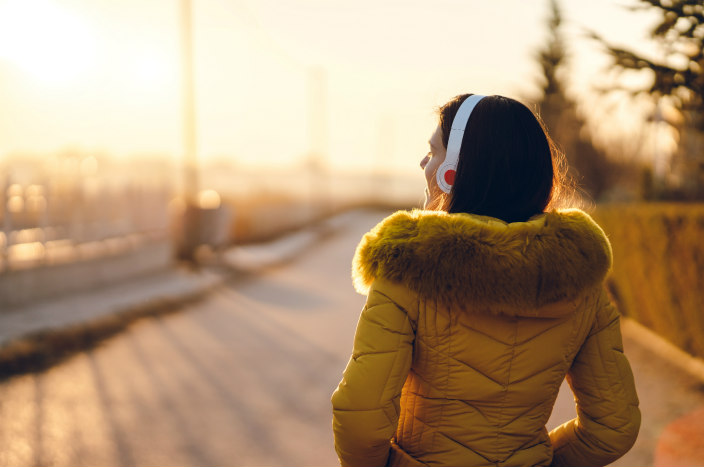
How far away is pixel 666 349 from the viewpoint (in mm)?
7352

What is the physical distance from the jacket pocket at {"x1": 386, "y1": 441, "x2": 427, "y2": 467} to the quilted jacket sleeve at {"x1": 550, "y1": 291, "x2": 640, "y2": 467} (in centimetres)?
50

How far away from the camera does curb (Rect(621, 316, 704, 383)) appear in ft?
21.3

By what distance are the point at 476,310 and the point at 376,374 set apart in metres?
0.28

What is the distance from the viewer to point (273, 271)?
16.0m

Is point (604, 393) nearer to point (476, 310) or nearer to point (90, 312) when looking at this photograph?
point (476, 310)

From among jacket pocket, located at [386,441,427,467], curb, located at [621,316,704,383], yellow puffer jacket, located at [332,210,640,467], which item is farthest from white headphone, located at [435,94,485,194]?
curb, located at [621,316,704,383]

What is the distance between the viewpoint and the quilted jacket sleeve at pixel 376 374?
1.66 metres

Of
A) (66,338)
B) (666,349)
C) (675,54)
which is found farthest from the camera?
(66,338)

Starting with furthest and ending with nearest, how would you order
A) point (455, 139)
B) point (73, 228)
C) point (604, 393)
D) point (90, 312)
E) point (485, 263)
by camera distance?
point (73, 228)
point (90, 312)
point (604, 393)
point (455, 139)
point (485, 263)

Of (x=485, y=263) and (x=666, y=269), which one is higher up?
(x=485, y=263)

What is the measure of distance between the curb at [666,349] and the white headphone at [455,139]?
17.5 ft

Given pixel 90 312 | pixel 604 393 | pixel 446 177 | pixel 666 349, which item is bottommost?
pixel 90 312

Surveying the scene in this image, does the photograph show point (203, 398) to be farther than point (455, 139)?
Yes

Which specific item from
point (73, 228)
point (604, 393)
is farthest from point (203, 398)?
point (73, 228)
